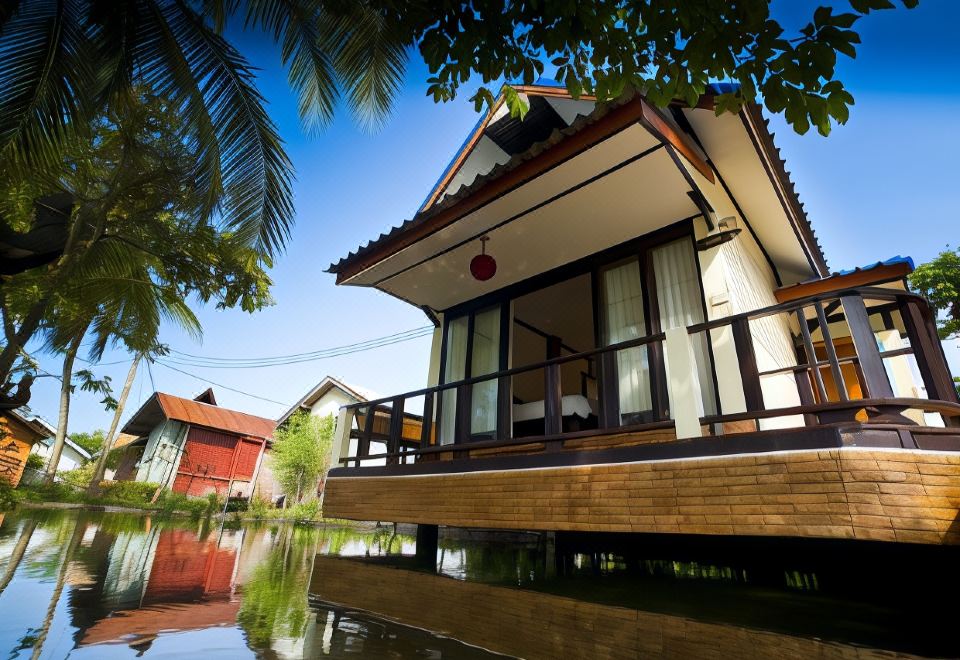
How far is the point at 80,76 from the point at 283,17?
91.1 inches

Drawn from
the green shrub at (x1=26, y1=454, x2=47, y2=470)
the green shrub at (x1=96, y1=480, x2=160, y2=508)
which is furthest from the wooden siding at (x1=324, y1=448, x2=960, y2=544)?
the green shrub at (x1=26, y1=454, x2=47, y2=470)

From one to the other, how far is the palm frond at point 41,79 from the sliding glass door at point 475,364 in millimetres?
5102

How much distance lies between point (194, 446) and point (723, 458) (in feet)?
86.8

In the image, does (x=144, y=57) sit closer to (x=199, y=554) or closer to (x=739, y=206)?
(x=199, y=554)

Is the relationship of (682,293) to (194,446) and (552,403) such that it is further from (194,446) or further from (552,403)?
(194,446)

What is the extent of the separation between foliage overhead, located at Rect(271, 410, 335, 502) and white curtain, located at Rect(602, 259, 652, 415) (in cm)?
1796

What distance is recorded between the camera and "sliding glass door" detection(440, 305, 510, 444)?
6316 mm

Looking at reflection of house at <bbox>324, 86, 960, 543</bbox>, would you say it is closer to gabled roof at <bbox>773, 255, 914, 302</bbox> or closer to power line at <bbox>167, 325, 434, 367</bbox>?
gabled roof at <bbox>773, 255, 914, 302</bbox>

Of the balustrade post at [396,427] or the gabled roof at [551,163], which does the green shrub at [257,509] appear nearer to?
the balustrade post at [396,427]

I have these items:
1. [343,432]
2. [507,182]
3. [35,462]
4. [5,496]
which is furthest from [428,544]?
[35,462]

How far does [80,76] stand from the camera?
191 inches

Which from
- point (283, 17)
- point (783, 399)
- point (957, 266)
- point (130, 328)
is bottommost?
point (783, 399)

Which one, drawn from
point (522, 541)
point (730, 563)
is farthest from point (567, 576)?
point (522, 541)

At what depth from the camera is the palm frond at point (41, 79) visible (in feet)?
14.1
